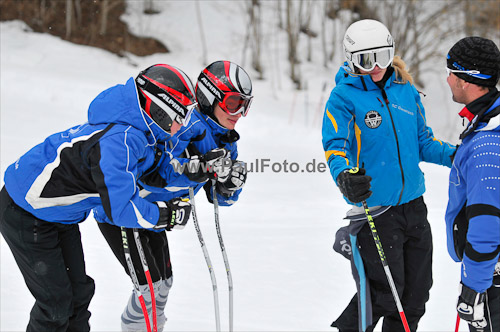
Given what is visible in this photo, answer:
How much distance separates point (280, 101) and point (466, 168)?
513 inches

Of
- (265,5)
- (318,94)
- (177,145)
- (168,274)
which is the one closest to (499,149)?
(177,145)

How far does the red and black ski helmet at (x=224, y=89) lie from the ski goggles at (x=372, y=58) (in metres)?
0.69

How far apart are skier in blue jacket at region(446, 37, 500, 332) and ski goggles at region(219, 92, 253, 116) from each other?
124 centimetres

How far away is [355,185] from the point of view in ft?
9.93

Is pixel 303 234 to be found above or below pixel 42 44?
below

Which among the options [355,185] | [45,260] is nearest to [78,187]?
[45,260]

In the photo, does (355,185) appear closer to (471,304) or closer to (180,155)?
(471,304)

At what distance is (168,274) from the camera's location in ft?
→ 12.0

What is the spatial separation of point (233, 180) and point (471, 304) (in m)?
1.56

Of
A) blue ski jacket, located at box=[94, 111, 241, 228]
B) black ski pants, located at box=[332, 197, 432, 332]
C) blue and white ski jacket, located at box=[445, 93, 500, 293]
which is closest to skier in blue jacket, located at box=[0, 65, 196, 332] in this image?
blue ski jacket, located at box=[94, 111, 241, 228]

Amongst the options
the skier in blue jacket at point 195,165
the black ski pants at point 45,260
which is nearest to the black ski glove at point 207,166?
the skier in blue jacket at point 195,165

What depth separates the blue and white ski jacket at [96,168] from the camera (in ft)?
9.33

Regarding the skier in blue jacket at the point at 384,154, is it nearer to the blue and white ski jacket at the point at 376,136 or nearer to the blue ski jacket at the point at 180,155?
the blue and white ski jacket at the point at 376,136

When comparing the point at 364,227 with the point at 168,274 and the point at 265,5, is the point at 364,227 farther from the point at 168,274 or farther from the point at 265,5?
the point at 265,5
